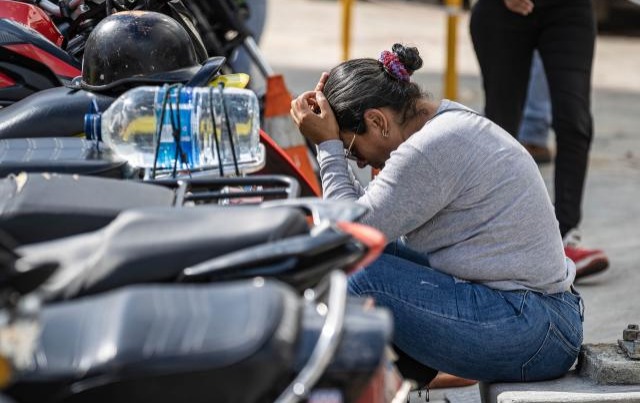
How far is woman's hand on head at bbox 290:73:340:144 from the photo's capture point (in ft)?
10.8

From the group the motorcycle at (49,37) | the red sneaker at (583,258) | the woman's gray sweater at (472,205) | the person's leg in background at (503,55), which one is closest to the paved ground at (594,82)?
the red sneaker at (583,258)

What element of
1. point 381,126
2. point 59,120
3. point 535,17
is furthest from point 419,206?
point 535,17

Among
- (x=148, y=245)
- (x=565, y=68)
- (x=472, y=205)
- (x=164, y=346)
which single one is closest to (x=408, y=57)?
(x=472, y=205)

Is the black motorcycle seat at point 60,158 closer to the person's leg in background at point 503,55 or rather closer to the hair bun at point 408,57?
the hair bun at point 408,57

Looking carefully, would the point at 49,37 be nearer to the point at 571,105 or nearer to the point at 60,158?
→ the point at 60,158

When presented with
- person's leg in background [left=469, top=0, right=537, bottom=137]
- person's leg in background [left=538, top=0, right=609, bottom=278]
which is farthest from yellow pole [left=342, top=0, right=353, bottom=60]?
person's leg in background [left=538, top=0, right=609, bottom=278]

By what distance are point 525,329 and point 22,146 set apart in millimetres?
1278

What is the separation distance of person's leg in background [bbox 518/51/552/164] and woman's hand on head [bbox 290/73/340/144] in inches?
147

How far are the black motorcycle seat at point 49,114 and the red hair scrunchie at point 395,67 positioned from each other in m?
0.77

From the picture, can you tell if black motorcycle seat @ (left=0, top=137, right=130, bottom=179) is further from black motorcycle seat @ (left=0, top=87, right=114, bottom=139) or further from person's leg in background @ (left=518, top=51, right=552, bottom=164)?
person's leg in background @ (left=518, top=51, right=552, bottom=164)

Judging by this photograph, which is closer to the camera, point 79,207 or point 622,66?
point 79,207

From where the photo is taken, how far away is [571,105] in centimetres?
508

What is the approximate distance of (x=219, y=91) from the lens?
10.3ft

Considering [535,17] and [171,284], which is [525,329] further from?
[535,17]
